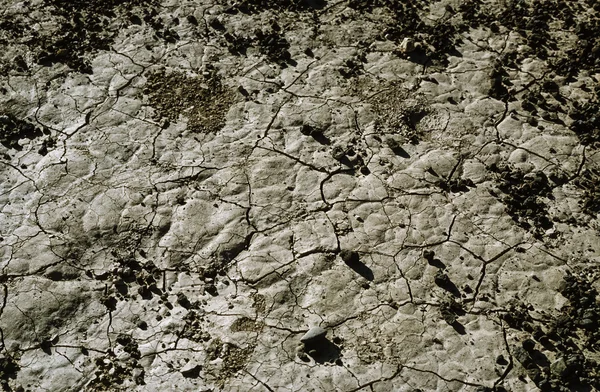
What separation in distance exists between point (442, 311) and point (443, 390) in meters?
0.46

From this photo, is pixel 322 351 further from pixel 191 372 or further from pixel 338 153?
pixel 338 153

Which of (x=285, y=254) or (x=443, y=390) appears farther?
(x=285, y=254)

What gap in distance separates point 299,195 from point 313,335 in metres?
1.05

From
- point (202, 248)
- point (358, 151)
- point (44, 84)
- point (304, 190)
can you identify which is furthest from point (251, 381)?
point (44, 84)

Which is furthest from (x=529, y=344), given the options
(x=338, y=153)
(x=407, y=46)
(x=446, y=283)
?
(x=407, y=46)

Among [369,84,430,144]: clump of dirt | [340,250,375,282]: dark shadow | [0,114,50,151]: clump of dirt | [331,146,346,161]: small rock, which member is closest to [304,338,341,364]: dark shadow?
[340,250,375,282]: dark shadow

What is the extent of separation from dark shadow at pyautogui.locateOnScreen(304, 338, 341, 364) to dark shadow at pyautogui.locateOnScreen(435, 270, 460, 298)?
71cm

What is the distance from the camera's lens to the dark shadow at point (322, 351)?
3.69 metres

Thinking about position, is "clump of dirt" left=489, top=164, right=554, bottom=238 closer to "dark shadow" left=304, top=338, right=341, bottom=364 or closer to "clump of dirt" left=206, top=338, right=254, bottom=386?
"dark shadow" left=304, top=338, right=341, bottom=364

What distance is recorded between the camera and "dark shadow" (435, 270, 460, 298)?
395cm

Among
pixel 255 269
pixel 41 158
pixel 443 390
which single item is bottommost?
pixel 443 390

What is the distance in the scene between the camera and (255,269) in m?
4.08

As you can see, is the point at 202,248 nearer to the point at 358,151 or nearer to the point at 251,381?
the point at 251,381

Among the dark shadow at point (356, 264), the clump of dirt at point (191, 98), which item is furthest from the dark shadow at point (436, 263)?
the clump of dirt at point (191, 98)
